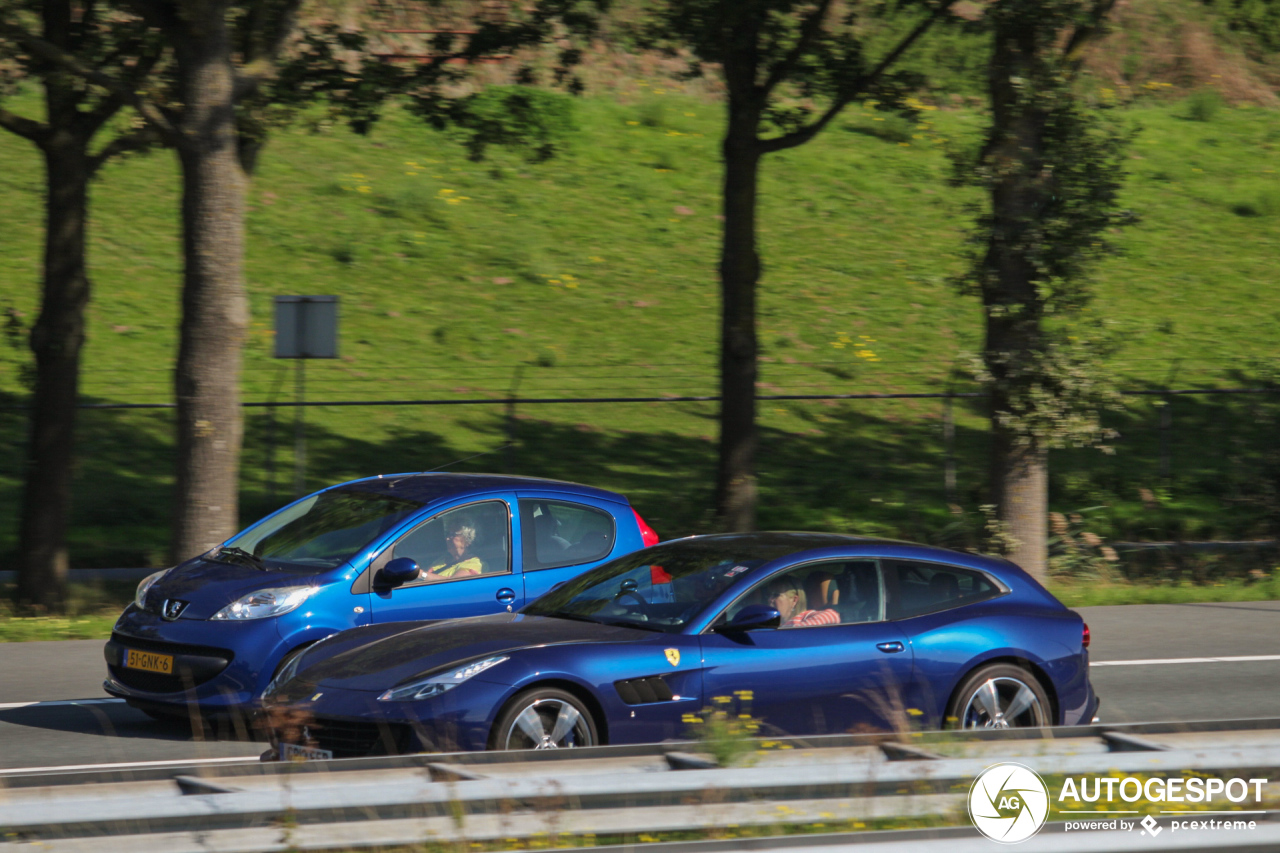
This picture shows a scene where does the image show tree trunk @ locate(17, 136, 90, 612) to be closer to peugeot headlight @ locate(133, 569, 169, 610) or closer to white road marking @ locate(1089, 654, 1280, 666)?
peugeot headlight @ locate(133, 569, 169, 610)

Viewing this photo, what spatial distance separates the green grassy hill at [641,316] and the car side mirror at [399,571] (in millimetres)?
8431

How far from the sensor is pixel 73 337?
13.7 metres

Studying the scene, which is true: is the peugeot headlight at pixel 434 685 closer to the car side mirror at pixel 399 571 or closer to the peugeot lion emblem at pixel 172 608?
the car side mirror at pixel 399 571

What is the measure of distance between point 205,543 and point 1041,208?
880cm

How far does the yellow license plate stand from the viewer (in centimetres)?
801

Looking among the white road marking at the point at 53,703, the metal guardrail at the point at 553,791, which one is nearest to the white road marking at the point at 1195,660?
the metal guardrail at the point at 553,791

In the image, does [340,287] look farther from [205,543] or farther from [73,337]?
[205,543]

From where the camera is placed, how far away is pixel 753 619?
666 cm

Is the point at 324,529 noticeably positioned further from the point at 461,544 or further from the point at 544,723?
the point at 544,723

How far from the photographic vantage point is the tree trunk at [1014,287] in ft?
45.9

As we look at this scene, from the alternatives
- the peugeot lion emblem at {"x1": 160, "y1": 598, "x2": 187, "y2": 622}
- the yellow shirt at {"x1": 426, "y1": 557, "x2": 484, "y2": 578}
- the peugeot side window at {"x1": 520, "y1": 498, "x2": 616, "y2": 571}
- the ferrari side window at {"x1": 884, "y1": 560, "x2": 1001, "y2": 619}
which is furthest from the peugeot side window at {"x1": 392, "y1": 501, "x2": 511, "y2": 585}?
the ferrari side window at {"x1": 884, "y1": 560, "x2": 1001, "y2": 619}

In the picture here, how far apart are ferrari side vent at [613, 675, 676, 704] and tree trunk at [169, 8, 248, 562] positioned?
20.4 feet

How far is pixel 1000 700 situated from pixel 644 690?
201 cm

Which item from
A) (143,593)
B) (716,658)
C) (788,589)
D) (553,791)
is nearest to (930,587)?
(788,589)
